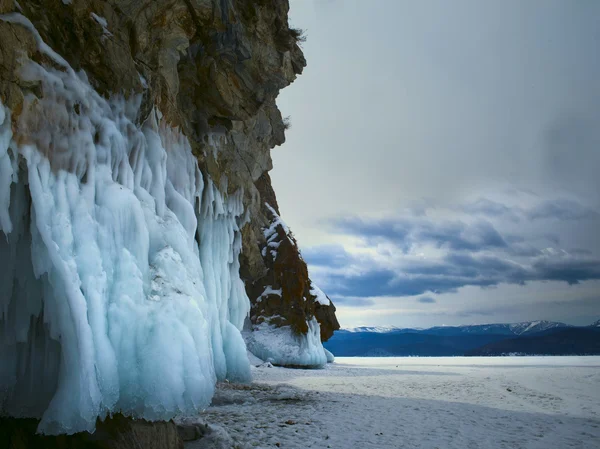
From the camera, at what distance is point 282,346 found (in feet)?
104

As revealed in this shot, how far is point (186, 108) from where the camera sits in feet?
39.0

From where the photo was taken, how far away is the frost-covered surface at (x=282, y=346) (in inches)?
1229

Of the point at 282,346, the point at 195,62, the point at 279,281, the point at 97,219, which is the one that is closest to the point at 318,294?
the point at 279,281

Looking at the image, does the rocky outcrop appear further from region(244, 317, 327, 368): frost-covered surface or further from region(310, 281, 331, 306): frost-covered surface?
region(310, 281, 331, 306): frost-covered surface

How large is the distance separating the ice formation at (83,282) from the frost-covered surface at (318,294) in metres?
33.3

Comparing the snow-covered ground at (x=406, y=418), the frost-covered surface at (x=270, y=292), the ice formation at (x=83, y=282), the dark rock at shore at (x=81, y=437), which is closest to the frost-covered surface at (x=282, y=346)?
the frost-covered surface at (x=270, y=292)

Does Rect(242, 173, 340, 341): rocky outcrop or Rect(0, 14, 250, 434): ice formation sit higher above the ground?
Rect(242, 173, 340, 341): rocky outcrop

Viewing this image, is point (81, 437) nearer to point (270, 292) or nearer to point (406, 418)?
point (406, 418)

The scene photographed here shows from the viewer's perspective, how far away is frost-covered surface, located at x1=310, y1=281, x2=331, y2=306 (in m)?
40.2

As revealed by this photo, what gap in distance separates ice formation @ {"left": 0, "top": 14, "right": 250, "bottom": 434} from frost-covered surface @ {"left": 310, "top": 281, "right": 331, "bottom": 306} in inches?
1312

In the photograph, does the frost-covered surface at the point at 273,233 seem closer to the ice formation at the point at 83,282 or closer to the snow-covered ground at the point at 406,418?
the snow-covered ground at the point at 406,418

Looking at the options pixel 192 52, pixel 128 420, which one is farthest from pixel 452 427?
pixel 192 52

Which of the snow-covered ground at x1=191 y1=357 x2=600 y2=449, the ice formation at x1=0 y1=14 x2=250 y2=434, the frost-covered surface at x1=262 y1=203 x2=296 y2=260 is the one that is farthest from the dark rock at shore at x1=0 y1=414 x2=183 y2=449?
the frost-covered surface at x1=262 y1=203 x2=296 y2=260

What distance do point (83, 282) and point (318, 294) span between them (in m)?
36.0
